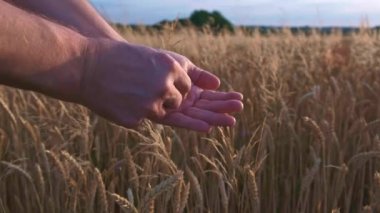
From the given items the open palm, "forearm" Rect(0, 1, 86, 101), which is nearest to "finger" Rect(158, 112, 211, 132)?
the open palm

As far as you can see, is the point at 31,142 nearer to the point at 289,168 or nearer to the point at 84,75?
the point at 289,168

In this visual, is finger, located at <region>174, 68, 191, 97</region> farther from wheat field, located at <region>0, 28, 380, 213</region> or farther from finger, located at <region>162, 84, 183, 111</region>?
wheat field, located at <region>0, 28, 380, 213</region>

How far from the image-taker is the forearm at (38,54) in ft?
2.96

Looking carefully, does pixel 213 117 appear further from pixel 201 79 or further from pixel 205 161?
pixel 205 161

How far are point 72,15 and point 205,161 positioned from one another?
48cm

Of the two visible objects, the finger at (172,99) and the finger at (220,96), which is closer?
the finger at (172,99)

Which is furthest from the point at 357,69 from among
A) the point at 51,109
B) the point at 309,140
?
the point at 51,109

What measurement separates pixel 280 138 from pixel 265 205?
1.03 feet

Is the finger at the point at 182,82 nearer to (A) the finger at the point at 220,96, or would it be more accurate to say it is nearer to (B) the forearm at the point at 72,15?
(A) the finger at the point at 220,96

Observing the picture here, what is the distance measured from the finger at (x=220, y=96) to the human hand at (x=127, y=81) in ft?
0.40

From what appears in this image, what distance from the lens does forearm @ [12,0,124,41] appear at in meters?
1.22

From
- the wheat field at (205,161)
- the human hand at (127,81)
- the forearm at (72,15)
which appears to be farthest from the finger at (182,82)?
the forearm at (72,15)

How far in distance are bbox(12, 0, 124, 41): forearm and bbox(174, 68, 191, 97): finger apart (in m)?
0.24

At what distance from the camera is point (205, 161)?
157 cm
